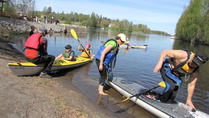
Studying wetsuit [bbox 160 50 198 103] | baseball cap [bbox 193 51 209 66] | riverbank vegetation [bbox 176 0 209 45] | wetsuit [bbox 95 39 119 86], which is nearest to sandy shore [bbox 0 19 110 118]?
wetsuit [bbox 95 39 119 86]

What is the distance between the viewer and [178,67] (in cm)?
416

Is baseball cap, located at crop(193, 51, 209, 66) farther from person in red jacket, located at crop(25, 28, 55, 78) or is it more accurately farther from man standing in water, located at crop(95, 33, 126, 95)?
person in red jacket, located at crop(25, 28, 55, 78)

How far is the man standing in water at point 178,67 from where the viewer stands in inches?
148

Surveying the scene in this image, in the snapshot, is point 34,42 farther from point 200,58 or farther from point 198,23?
point 198,23

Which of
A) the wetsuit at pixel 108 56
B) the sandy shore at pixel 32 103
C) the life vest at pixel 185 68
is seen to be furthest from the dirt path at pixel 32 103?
the life vest at pixel 185 68

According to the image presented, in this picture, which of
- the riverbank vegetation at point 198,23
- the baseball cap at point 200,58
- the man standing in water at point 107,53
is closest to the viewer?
the baseball cap at point 200,58

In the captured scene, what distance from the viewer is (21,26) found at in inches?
1000

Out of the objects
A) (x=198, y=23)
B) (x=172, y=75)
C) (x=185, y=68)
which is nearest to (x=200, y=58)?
(x=185, y=68)

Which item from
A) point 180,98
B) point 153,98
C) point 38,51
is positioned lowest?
point 180,98

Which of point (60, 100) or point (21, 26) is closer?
point (60, 100)

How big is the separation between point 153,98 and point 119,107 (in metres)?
1.11

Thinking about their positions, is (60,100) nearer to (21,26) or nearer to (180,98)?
(180,98)

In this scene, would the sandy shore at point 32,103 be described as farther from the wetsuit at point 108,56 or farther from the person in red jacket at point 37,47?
the wetsuit at point 108,56

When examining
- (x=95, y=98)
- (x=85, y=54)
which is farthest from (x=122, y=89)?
(x=85, y=54)
